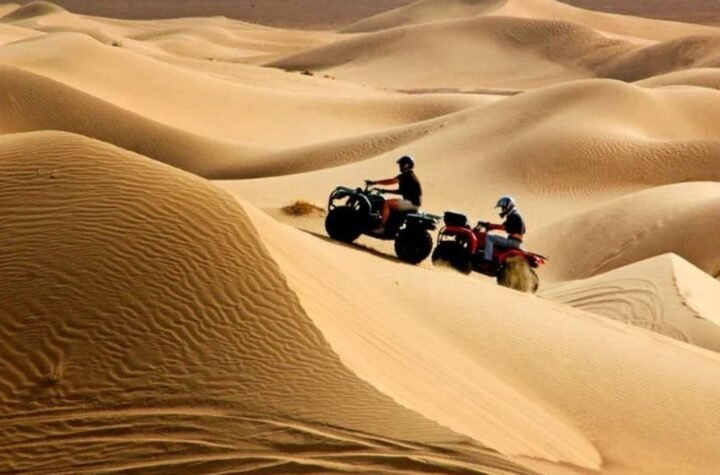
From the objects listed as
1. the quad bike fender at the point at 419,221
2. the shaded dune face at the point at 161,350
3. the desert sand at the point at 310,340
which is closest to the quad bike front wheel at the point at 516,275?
the desert sand at the point at 310,340

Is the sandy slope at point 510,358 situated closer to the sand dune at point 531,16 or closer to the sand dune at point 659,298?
the sand dune at point 659,298

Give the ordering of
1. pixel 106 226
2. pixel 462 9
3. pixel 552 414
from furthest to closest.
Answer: pixel 462 9, pixel 552 414, pixel 106 226

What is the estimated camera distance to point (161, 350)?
19.6 feet

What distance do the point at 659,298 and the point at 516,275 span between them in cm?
189

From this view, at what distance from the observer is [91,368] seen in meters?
5.83

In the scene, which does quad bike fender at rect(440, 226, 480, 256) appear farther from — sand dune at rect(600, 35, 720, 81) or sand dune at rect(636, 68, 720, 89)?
sand dune at rect(600, 35, 720, 81)

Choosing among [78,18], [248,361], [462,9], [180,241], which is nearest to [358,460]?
[248,361]

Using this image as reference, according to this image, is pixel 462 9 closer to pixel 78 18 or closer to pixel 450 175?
pixel 78 18

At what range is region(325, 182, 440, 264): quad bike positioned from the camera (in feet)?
39.9

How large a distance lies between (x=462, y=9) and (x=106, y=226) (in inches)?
3279

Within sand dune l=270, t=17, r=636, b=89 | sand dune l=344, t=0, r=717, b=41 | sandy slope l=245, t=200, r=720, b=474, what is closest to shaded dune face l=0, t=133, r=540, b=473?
sandy slope l=245, t=200, r=720, b=474

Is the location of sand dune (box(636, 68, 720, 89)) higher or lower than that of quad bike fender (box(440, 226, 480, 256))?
higher

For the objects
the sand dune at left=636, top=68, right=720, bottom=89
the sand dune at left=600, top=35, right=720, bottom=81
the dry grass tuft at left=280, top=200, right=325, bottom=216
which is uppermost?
the sand dune at left=600, top=35, right=720, bottom=81

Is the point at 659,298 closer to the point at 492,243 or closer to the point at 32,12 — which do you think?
the point at 492,243
